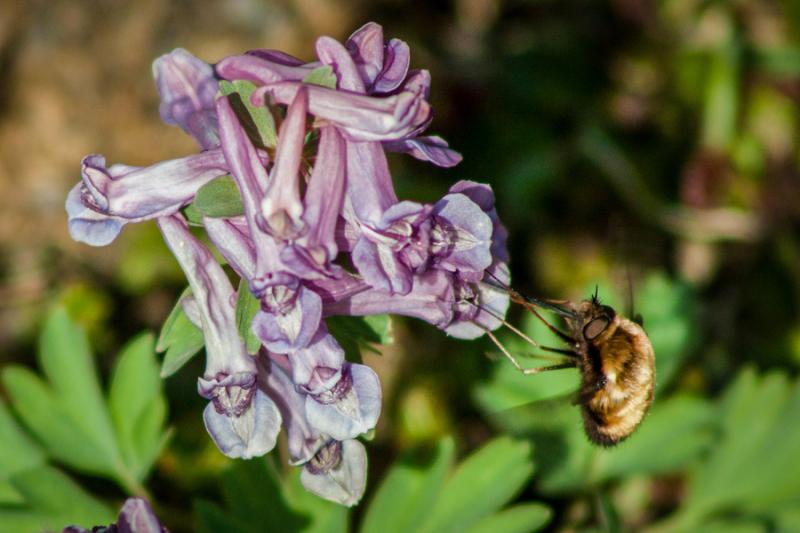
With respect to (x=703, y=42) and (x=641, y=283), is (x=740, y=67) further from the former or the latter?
(x=641, y=283)

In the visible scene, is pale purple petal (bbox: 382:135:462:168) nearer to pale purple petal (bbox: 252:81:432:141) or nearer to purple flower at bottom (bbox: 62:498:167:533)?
pale purple petal (bbox: 252:81:432:141)

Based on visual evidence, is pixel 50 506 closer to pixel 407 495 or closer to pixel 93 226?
pixel 93 226

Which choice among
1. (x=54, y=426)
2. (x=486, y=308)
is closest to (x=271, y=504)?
(x=54, y=426)

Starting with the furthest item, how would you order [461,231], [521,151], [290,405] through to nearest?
[521,151] < [290,405] < [461,231]

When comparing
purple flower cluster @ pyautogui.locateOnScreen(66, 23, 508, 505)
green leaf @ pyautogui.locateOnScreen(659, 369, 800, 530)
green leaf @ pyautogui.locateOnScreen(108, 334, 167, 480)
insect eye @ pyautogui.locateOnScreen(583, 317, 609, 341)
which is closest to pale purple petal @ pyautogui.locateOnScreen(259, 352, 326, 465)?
purple flower cluster @ pyautogui.locateOnScreen(66, 23, 508, 505)

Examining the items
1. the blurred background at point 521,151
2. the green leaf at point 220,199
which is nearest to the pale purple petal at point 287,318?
the green leaf at point 220,199

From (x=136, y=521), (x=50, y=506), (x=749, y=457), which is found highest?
(x=136, y=521)

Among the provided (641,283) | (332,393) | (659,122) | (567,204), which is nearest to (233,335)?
(332,393)

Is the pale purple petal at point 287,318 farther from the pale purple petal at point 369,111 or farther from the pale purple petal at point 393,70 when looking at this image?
the pale purple petal at point 393,70
